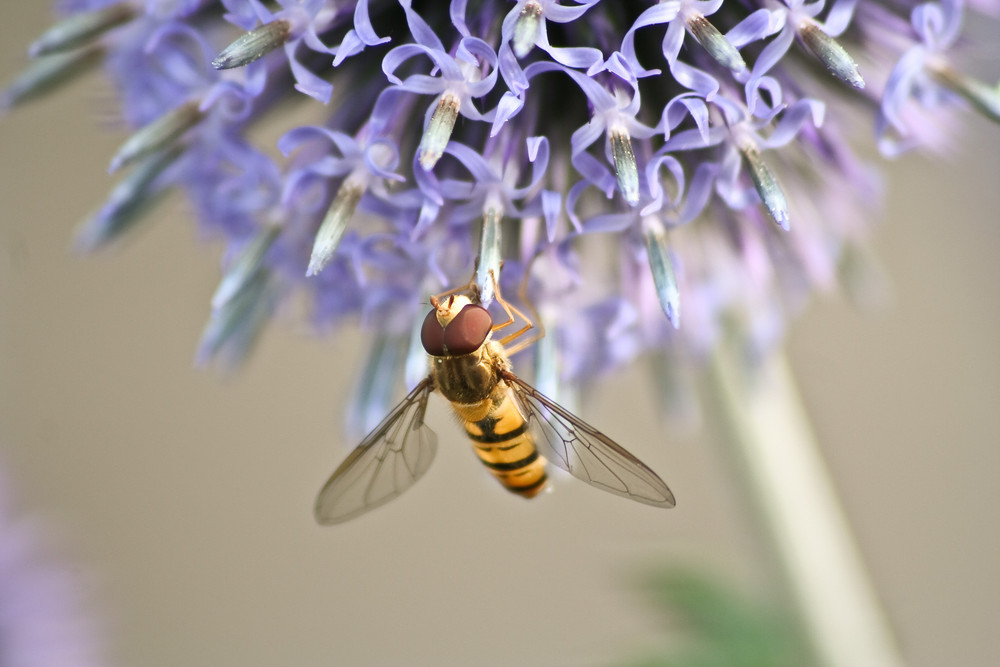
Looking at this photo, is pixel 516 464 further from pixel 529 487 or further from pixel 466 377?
pixel 466 377

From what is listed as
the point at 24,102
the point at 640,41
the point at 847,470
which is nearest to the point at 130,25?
the point at 24,102

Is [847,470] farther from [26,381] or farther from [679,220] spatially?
[26,381]

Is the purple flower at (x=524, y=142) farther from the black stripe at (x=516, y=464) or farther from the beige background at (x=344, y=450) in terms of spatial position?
the beige background at (x=344, y=450)

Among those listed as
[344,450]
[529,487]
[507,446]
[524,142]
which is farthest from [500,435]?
[344,450]

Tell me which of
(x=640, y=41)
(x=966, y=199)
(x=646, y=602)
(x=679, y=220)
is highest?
(x=640, y=41)

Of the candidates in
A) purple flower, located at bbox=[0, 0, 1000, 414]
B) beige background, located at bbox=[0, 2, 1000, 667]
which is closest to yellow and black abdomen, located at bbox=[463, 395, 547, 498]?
purple flower, located at bbox=[0, 0, 1000, 414]

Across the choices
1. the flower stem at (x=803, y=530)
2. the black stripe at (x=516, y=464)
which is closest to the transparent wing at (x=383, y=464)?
the black stripe at (x=516, y=464)

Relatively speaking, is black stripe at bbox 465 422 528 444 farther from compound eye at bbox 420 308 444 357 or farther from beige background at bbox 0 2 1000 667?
beige background at bbox 0 2 1000 667
